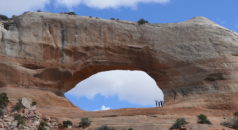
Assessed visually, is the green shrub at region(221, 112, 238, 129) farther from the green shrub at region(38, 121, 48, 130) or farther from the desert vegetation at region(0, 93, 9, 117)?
the desert vegetation at region(0, 93, 9, 117)

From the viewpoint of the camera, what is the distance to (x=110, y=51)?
37438mm

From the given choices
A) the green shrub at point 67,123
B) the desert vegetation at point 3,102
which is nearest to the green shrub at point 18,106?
the desert vegetation at point 3,102

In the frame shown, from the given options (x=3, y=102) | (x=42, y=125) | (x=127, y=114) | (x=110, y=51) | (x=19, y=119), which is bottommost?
(x=42, y=125)

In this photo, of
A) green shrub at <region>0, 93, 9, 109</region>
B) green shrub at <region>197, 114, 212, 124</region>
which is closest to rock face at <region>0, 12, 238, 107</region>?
green shrub at <region>0, 93, 9, 109</region>

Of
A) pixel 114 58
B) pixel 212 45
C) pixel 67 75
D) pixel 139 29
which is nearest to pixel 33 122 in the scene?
pixel 67 75

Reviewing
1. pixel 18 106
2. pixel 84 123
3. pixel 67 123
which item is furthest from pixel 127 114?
pixel 18 106

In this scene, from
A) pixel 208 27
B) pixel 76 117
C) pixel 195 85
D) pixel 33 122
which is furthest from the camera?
pixel 208 27

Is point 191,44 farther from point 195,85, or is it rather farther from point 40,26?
point 40,26

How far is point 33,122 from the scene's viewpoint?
30.5m

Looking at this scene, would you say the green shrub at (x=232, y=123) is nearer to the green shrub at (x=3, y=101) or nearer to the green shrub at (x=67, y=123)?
the green shrub at (x=67, y=123)

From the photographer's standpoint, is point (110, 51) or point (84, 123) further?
point (110, 51)

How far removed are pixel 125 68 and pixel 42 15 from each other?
6.95 metres

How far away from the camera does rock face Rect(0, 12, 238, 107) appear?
1405 inches

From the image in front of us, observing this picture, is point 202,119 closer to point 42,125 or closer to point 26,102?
point 42,125
